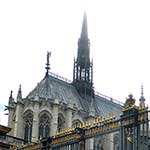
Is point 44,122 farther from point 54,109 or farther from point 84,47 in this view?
point 84,47

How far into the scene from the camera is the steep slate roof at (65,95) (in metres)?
64.3

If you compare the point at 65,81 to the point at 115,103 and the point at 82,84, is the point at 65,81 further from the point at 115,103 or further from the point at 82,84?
the point at 115,103

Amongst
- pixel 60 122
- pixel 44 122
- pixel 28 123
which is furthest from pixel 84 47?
pixel 28 123

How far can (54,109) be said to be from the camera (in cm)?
6147

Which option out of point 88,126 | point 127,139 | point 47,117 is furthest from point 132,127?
point 47,117

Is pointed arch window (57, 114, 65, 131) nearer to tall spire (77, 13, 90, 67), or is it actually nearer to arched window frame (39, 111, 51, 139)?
arched window frame (39, 111, 51, 139)

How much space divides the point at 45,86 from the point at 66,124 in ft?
21.5

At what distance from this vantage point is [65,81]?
72750 mm

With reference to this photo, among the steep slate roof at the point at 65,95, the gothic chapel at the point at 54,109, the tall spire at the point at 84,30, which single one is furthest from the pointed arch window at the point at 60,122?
the tall spire at the point at 84,30

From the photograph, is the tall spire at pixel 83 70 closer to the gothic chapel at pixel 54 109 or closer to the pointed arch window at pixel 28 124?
the gothic chapel at pixel 54 109

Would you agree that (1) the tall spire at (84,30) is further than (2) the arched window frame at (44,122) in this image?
Yes

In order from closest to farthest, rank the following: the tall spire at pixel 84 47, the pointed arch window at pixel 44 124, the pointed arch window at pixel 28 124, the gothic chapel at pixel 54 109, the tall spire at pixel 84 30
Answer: the gothic chapel at pixel 54 109 < the pointed arch window at pixel 28 124 < the pointed arch window at pixel 44 124 < the tall spire at pixel 84 47 < the tall spire at pixel 84 30

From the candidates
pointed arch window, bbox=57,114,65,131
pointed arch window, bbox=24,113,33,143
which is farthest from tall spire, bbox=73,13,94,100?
pointed arch window, bbox=24,113,33,143

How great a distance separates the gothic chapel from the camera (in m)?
60.8
